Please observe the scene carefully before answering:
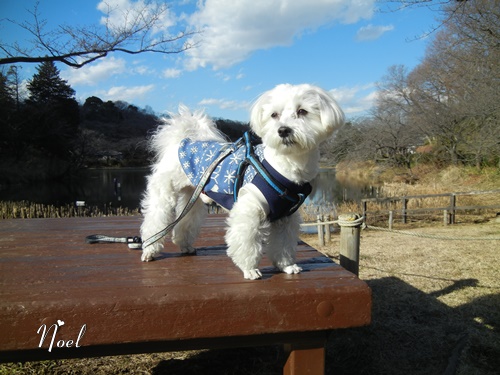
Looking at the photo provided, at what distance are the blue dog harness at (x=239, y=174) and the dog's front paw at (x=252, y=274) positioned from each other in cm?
38

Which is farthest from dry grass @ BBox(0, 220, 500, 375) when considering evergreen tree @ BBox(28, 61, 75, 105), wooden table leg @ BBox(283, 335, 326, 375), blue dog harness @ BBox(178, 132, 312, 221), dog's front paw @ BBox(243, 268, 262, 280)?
evergreen tree @ BBox(28, 61, 75, 105)

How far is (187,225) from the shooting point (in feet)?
11.1

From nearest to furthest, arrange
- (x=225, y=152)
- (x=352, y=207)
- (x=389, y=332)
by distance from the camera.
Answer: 1. (x=225, y=152)
2. (x=389, y=332)
3. (x=352, y=207)

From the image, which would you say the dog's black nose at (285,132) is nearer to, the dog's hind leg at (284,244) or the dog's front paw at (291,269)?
the dog's hind leg at (284,244)

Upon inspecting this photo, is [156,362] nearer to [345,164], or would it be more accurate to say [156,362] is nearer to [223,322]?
[223,322]

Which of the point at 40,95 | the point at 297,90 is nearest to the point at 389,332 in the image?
the point at 297,90

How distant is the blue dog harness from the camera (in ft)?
8.39

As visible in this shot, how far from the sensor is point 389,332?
4289 mm

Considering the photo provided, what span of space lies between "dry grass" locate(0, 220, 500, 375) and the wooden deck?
1.41 meters

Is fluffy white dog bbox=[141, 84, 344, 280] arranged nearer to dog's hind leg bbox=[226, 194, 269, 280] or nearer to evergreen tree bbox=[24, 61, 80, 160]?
dog's hind leg bbox=[226, 194, 269, 280]

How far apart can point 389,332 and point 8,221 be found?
516 cm

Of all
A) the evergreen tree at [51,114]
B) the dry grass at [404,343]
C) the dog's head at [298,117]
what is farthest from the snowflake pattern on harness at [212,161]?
the evergreen tree at [51,114]

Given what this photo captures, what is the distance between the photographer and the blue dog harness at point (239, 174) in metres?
2.56

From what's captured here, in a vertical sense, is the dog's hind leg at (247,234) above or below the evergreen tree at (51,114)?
below
